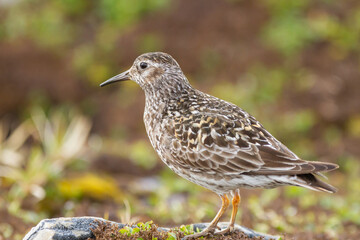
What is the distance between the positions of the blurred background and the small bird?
2.97m

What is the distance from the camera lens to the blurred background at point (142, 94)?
10.3 m

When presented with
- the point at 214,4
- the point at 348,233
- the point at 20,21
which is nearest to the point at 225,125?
the point at 348,233

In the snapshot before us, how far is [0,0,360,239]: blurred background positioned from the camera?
10266 mm

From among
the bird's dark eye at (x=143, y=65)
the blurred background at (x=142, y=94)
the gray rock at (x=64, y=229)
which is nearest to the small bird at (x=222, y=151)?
the bird's dark eye at (x=143, y=65)

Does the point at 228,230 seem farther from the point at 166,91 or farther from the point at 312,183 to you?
the point at 166,91

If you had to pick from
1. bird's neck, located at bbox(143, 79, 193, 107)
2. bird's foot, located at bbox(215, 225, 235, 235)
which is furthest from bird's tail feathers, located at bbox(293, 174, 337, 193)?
bird's neck, located at bbox(143, 79, 193, 107)

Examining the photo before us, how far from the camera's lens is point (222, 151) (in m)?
5.99

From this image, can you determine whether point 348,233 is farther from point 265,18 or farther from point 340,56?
point 265,18

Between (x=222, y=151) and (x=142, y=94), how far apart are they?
34.7 feet

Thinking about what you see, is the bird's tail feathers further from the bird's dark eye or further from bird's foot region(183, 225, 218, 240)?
the bird's dark eye

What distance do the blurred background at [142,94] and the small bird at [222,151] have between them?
297 centimetres

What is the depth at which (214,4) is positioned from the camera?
1839 centimetres

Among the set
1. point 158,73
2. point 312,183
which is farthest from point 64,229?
point 312,183

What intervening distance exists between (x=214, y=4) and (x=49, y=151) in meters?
8.62
